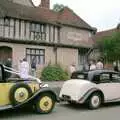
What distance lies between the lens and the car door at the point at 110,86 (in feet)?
37.7

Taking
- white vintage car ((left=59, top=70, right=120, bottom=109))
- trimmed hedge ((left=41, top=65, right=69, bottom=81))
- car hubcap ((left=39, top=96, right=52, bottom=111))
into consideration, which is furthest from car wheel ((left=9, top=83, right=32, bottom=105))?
trimmed hedge ((left=41, top=65, right=69, bottom=81))

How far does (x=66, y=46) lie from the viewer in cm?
Result: 2552

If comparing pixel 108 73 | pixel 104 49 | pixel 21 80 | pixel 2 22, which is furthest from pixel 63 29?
pixel 21 80

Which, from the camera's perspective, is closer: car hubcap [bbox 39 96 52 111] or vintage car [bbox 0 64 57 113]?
vintage car [bbox 0 64 57 113]

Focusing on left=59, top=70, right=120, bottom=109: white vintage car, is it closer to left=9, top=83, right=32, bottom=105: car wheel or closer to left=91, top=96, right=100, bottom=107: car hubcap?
left=91, top=96, right=100, bottom=107: car hubcap

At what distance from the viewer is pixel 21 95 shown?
9383mm

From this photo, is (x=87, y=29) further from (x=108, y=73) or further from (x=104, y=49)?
(x=108, y=73)

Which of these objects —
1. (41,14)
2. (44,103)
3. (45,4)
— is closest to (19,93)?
(44,103)

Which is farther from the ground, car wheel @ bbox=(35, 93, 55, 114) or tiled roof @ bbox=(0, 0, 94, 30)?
tiled roof @ bbox=(0, 0, 94, 30)

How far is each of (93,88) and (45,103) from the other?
217 centimetres

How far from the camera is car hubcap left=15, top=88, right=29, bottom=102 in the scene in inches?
365

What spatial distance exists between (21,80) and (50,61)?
Result: 1449cm

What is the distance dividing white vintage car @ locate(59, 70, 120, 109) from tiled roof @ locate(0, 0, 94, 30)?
1195cm

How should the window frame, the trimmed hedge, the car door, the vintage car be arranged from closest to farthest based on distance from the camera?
the vintage car < the car door < the trimmed hedge < the window frame
